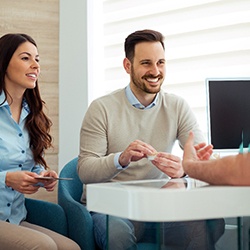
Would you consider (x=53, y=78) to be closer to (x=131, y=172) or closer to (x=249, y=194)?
(x=131, y=172)

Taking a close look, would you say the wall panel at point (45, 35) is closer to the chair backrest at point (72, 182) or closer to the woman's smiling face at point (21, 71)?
the chair backrest at point (72, 182)

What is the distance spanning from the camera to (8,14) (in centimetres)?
379

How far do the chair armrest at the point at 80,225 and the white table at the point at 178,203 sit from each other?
1.32 m

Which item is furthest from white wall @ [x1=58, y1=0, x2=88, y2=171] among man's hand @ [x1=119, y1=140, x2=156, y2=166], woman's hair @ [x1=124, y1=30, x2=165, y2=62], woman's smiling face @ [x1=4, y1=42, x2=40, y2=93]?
man's hand @ [x1=119, y1=140, x2=156, y2=166]

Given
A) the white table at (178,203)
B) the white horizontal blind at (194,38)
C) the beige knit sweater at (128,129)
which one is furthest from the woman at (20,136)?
the white table at (178,203)

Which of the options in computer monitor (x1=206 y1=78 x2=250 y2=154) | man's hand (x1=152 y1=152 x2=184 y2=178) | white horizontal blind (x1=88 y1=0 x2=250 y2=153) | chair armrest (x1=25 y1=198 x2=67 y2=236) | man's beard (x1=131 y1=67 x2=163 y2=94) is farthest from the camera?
white horizontal blind (x1=88 y1=0 x2=250 y2=153)

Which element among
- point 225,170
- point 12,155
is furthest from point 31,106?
point 225,170

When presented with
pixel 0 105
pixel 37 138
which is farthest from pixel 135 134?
pixel 0 105

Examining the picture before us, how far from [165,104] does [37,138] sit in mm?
697

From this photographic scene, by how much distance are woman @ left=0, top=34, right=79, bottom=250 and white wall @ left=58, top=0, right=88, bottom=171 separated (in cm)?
101

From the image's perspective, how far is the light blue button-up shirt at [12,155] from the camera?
2.62m

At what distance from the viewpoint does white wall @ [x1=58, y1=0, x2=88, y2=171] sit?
3.94 meters

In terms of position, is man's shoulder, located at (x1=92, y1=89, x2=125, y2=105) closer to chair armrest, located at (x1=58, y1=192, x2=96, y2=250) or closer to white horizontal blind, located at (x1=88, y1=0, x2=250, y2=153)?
chair armrest, located at (x1=58, y1=192, x2=96, y2=250)

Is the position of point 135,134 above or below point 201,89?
below
